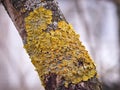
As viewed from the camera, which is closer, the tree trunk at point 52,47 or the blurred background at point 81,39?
the tree trunk at point 52,47

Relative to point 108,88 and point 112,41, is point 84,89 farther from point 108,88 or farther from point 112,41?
point 112,41

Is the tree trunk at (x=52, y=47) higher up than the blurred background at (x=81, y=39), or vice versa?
the blurred background at (x=81, y=39)

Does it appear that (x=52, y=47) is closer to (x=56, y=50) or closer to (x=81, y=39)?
(x=56, y=50)

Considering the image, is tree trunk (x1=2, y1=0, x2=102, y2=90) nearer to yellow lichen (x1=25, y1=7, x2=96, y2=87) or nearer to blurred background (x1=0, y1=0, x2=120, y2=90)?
yellow lichen (x1=25, y1=7, x2=96, y2=87)

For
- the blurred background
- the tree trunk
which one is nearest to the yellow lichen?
the tree trunk

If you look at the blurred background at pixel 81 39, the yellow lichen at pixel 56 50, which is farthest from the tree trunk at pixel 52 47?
the blurred background at pixel 81 39

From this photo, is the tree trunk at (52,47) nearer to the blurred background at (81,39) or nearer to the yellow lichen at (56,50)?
the yellow lichen at (56,50)

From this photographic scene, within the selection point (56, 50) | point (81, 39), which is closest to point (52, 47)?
point (56, 50)
